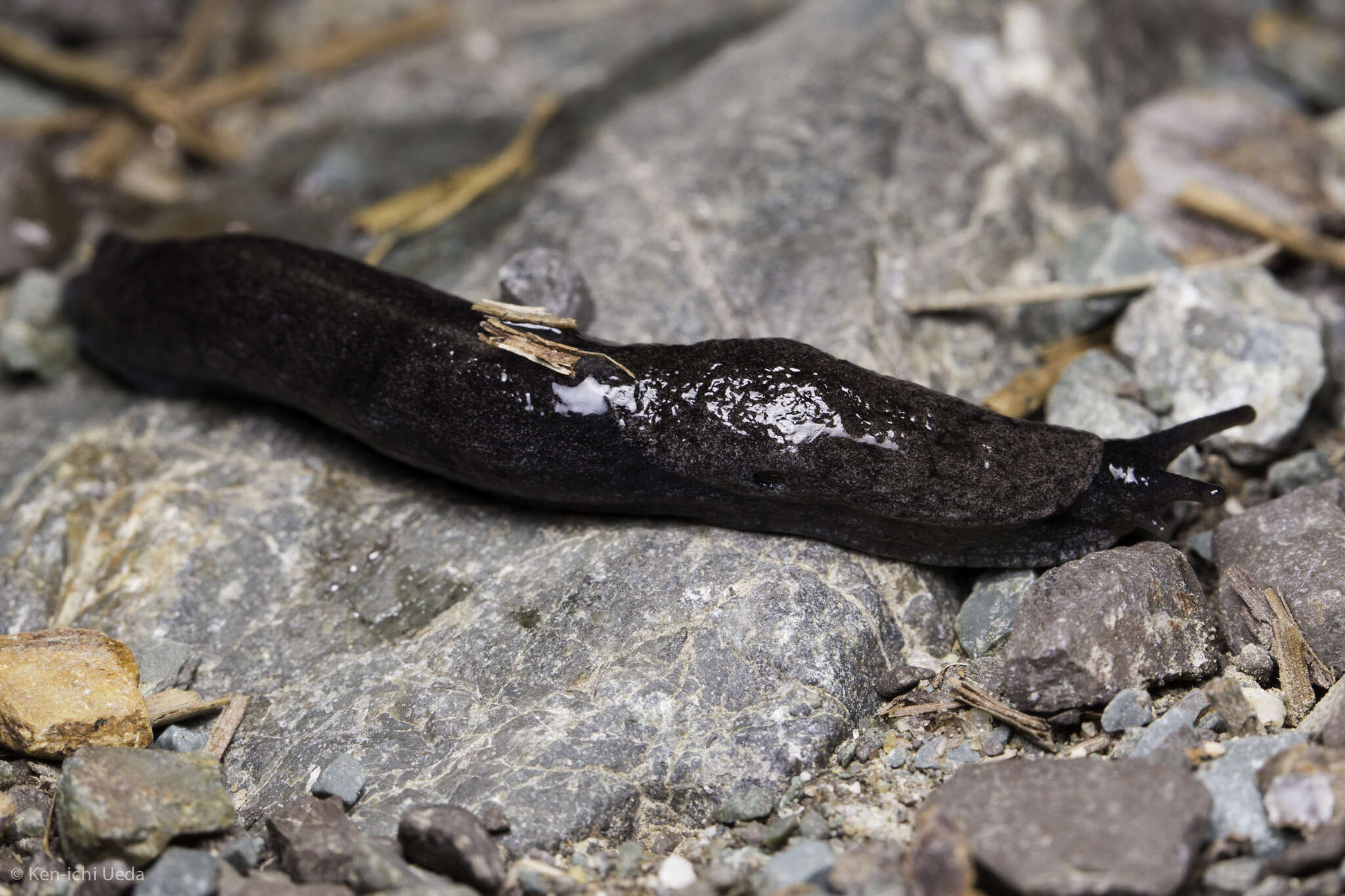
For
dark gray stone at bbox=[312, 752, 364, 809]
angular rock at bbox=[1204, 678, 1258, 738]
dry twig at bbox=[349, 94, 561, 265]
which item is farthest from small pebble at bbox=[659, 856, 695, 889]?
dry twig at bbox=[349, 94, 561, 265]

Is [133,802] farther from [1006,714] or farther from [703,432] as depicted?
[1006,714]

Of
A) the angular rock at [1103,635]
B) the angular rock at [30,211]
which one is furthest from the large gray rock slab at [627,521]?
the angular rock at [30,211]

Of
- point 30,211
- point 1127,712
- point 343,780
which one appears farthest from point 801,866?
point 30,211

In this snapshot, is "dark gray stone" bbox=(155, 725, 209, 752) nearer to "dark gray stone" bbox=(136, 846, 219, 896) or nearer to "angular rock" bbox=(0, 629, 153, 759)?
"angular rock" bbox=(0, 629, 153, 759)

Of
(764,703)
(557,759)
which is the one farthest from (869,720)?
(557,759)

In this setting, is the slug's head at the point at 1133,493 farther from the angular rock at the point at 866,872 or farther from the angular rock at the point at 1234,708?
the angular rock at the point at 866,872
